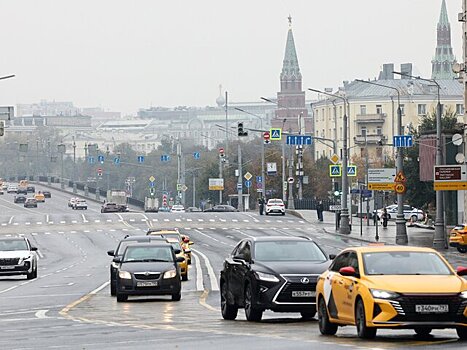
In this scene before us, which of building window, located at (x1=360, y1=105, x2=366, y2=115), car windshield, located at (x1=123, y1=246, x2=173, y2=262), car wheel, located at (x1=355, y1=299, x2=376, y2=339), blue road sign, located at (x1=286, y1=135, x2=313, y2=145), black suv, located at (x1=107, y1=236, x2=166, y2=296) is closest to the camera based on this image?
car wheel, located at (x1=355, y1=299, x2=376, y2=339)

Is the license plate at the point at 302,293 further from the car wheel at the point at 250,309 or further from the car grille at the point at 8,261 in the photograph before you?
the car grille at the point at 8,261

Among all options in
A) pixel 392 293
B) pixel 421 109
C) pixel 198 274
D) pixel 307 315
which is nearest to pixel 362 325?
pixel 392 293

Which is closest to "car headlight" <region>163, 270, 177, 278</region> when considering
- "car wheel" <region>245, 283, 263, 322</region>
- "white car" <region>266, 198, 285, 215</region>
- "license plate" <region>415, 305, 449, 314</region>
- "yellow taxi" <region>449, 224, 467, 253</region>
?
"car wheel" <region>245, 283, 263, 322</region>

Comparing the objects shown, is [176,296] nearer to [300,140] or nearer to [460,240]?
[460,240]

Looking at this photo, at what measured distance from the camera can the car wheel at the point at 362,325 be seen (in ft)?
62.7

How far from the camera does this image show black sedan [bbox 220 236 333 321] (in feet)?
76.9

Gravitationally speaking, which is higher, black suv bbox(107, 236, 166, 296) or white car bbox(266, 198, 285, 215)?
black suv bbox(107, 236, 166, 296)

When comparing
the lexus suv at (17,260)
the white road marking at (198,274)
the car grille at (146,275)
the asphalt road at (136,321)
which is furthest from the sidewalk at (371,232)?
the car grille at (146,275)

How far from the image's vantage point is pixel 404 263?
65.6ft

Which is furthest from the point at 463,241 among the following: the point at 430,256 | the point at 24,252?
the point at 430,256

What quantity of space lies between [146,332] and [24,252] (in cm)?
2438

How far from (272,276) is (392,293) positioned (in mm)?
4980

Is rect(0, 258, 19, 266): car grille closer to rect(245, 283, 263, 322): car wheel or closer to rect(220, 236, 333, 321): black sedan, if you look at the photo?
rect(220, 236, 333, 321): black sedan

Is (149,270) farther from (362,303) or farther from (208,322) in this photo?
(362,303)
